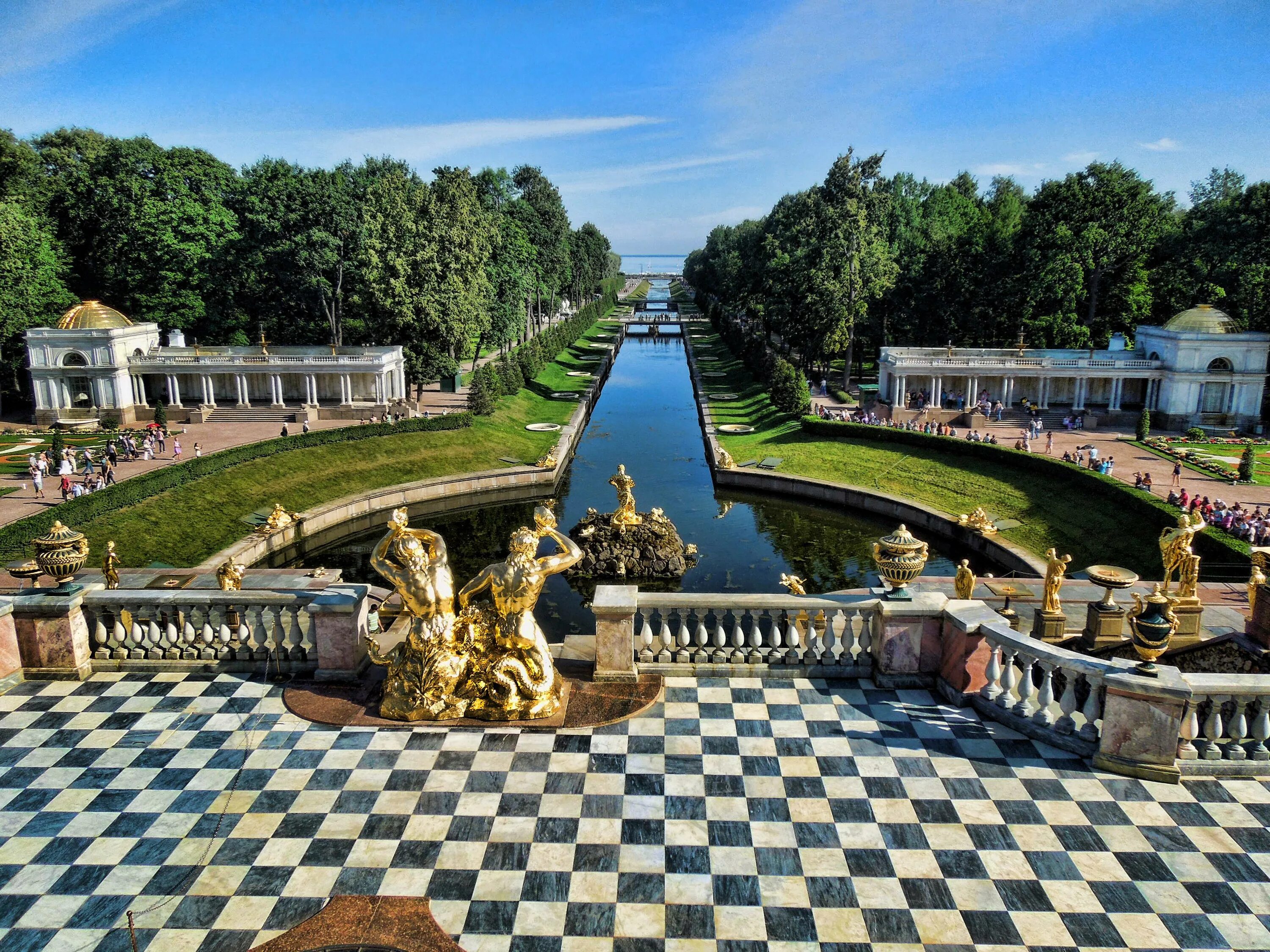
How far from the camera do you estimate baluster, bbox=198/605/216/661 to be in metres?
13.9

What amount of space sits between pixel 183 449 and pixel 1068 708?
5210 centimetres

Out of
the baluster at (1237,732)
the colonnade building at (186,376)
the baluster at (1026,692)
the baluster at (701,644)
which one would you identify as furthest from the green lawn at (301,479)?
the baluster at (1237,732)

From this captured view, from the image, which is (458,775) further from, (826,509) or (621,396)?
(621,396)

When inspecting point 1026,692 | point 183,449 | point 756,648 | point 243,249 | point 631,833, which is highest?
point 243,249

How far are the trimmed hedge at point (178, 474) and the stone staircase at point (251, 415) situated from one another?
1054cm

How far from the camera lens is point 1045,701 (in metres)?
12.0

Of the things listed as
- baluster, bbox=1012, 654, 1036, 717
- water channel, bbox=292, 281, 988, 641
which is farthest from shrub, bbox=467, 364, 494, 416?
baluster, bbox=1012, 654, 1036, 717

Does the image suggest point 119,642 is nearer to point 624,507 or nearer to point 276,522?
point 624,507

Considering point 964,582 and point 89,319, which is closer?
point 964,582

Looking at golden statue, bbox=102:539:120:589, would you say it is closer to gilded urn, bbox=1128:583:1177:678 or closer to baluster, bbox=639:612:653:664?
baluster, bbox=639:612:653:664

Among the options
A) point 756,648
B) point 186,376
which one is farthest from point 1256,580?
point 186,376

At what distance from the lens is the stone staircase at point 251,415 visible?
206 feet

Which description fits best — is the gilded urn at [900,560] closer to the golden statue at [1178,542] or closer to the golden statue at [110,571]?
the golden statue at [1178,542]

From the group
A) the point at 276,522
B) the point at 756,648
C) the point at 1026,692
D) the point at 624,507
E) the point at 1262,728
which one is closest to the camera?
the point at 1262,728
